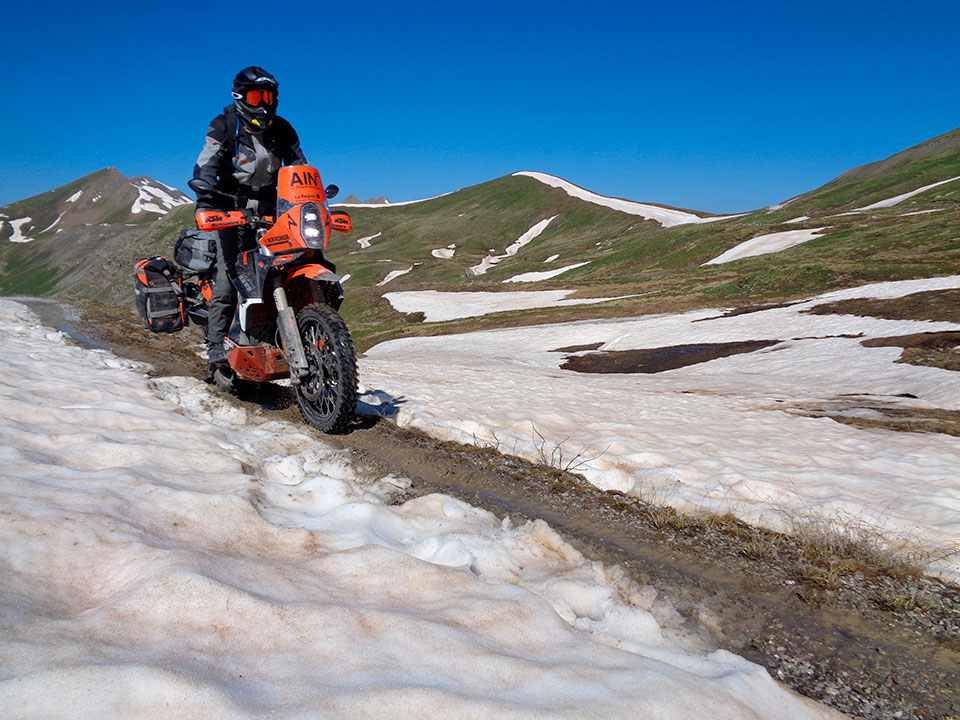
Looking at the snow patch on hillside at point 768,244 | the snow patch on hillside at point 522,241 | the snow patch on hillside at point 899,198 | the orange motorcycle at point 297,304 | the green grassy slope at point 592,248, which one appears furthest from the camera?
the snow patch on hillside at point 522,241

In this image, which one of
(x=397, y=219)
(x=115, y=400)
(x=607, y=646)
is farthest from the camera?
(x=397, y=219)

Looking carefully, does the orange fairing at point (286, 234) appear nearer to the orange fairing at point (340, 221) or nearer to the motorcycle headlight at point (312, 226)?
the motorcycle headlight at point (312, 226)

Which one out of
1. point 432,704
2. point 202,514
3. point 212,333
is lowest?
point 432,704

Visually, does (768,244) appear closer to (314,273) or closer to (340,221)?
(340,221)

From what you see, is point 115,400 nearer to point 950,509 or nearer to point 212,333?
point 212,333

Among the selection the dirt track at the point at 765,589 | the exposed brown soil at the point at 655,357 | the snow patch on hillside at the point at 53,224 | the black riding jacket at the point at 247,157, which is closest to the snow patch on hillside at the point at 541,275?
the exposed brown soil at the point at 655,357

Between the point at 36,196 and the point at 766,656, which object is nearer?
the point at 766,656

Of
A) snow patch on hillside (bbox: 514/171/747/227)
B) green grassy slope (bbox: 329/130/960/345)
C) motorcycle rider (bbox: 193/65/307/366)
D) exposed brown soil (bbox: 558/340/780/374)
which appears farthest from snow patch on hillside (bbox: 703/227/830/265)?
motorcycle rider (bbox: 193/65/307/366)

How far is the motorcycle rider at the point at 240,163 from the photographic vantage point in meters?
7.37

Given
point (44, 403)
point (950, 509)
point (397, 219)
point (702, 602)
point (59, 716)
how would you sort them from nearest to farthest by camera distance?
1. point (59, 716)
2. point (702, 602)
3. point (950, 509)
4. point (44, 403)
5. point (397, 219)

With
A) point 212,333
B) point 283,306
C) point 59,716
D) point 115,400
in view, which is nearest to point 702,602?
point 59,716

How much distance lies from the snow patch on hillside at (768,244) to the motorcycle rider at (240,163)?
4123 centimetres

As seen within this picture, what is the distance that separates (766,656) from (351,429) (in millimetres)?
5159

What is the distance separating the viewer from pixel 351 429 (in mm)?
6965
